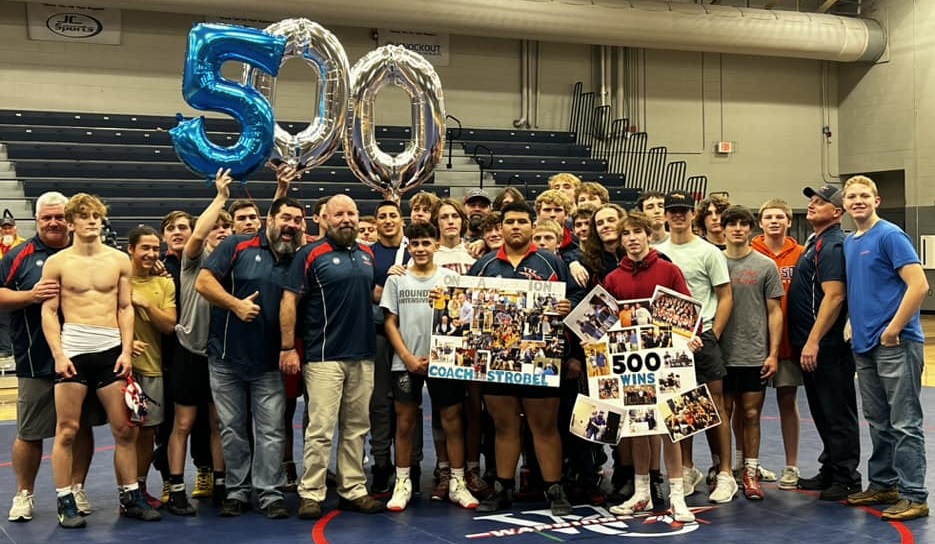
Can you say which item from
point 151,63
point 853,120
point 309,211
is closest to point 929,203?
point 853,120

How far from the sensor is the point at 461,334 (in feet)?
18.7

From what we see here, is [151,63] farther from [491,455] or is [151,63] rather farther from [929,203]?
[929,203]

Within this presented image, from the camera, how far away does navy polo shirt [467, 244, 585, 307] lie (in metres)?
5.69

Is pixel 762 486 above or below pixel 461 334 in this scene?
below

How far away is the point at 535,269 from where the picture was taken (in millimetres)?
5691

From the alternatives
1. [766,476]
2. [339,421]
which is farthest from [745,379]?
[339,421]

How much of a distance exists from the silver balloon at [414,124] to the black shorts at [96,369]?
222 cm

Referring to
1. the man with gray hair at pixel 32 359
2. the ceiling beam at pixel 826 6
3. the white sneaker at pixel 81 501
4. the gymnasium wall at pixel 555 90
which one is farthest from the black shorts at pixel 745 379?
the ceiling beam at pixel 826 6

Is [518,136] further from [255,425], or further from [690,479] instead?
[255,425]

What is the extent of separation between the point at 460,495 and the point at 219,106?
2753 millimetres

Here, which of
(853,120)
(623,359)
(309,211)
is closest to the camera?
(623,359)

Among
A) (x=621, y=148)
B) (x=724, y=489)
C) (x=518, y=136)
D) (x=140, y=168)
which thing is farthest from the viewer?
(x=621, y=148)

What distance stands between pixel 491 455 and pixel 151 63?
12528 mm

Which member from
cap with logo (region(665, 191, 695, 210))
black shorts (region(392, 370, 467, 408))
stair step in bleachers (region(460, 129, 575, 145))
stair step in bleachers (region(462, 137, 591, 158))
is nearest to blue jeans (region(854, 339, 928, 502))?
cap with logo (region(665, 191, 695, 210))
